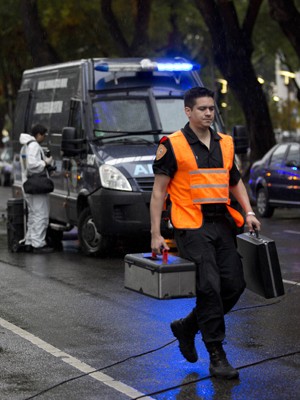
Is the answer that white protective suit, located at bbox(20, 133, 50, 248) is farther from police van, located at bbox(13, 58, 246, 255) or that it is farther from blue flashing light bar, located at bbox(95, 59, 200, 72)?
blue flashing light bar, located at bbox(95, 59, 200, 72)

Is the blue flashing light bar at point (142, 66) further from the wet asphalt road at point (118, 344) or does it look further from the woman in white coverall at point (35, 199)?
the wet asphalt road at point (118, 344)

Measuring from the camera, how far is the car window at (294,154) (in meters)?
21.8

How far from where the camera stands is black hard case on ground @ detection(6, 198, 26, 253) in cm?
1527

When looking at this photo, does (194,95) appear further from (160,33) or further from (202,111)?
(160,33)

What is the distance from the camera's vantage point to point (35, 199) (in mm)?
15086

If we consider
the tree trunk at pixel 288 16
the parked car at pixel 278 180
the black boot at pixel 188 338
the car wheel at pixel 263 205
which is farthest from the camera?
the tree trunk at pixel 288 16

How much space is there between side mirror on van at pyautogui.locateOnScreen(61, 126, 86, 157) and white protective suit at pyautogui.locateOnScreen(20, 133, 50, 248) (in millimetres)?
388

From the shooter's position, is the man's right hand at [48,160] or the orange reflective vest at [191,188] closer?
the orange reflective vest at [191,188]

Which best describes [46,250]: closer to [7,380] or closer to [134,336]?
[134,336]

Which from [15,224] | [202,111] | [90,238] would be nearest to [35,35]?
[15,224]

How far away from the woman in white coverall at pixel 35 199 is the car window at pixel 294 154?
7760 mm

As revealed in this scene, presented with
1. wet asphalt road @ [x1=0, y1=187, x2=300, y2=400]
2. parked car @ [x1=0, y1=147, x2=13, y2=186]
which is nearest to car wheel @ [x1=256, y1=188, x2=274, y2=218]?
wet asphalt road @ [x1=0, y1=187, x2=300, y2=400]

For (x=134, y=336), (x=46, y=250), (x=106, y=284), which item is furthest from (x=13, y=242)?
(x=134, y=336)

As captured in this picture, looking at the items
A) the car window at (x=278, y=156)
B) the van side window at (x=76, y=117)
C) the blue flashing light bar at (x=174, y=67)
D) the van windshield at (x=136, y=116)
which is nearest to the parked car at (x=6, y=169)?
the car window at (x=278, y=156)
